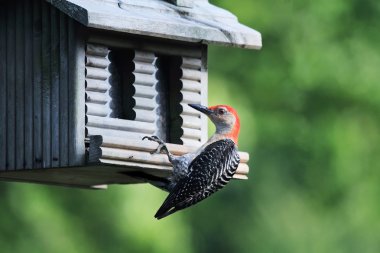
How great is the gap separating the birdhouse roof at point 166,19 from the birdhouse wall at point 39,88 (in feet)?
0.78

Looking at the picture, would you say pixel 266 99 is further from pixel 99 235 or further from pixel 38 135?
pixel 38 135

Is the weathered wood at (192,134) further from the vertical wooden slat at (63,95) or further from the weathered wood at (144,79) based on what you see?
the vertical wooden slat at (63,95)

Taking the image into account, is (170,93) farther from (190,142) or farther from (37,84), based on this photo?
(37,84)

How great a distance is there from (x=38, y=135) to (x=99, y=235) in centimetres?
474

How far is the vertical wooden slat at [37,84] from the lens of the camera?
10.8 metres

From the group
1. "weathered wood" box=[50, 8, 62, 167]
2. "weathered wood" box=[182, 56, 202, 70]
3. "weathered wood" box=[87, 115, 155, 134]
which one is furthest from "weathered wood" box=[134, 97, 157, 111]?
"weathered wood" box=[50, 8, 62, 167]

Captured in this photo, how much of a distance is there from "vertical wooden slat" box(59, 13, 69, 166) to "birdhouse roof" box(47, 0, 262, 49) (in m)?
0.18

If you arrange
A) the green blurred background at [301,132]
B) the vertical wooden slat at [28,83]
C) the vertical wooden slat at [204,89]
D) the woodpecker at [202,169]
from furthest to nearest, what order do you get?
1. the green blurred background at [301,132]
2. the vertical wooden slat at [204,89]
3. the vertical wooden slat at [28,83]
4. the woodpecker at [202,169]

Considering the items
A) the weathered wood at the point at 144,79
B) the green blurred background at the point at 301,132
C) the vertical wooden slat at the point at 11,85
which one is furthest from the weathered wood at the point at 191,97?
the green blurred background at the point at 301,132

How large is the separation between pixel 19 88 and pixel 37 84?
14 centimetres

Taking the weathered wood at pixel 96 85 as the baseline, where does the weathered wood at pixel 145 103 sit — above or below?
below

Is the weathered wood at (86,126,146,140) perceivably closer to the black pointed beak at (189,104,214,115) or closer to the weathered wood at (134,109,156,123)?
the weathered wood at (134,109,156,123)

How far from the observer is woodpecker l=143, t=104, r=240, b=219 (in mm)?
10703

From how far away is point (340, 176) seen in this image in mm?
17297
